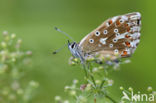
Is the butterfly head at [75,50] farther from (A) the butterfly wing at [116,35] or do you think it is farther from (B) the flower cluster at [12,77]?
(B) the flower cluster at [12,77]

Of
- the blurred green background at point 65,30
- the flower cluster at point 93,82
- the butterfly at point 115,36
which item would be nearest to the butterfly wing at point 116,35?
the butterfly at point 115,36

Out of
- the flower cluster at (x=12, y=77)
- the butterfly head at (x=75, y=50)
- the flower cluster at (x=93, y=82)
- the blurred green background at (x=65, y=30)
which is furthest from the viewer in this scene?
the blurred green background at (x=65, y=30)

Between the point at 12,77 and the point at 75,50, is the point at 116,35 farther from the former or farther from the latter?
the point at 12,77

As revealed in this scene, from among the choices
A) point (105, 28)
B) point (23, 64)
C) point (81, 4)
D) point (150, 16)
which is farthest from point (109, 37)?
point (81, 4)

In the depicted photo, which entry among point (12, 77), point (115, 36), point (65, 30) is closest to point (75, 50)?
point (115, 36)

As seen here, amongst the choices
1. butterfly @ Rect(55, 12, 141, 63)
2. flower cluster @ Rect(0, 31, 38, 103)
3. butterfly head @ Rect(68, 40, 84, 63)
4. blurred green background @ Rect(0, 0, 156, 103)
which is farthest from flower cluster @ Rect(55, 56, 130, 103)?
blurred green background @ Rect(0, 0, 156, 103)

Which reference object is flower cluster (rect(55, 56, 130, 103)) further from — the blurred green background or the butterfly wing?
the blurred green background

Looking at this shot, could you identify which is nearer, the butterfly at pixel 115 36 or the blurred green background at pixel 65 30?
the butterfly at pixel 115 36

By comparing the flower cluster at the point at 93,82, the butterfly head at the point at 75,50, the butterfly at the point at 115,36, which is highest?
the butterfly at the point at 115,36
